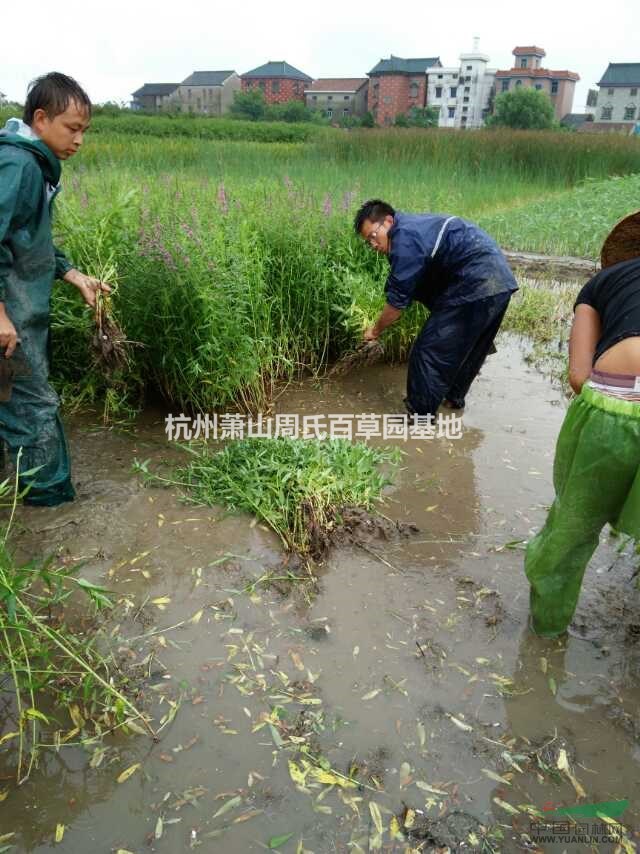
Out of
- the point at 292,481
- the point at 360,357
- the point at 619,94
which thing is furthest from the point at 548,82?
the point at 292,481

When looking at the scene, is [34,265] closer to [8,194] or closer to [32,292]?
[32,292]

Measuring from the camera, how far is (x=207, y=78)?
2800 inches

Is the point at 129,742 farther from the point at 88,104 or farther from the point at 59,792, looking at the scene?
the point at 88,104

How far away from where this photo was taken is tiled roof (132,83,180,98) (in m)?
70.3

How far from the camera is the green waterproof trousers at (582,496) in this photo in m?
1.99

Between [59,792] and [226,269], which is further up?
[226,269]

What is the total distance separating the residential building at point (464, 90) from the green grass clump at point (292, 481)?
7625 centimetres

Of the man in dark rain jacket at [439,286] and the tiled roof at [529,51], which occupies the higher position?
the tiled roof at [529,51]

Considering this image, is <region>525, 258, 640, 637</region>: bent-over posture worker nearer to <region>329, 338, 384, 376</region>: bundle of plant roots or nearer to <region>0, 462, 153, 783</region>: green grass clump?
<region>0, 462, 153, 783</region>: green grass clump

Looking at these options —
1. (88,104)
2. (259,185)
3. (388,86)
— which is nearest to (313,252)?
(259,185)

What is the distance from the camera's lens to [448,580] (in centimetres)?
298

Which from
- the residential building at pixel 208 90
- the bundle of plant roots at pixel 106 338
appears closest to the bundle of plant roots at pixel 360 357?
the bundle of plant roots at pixel 106 338

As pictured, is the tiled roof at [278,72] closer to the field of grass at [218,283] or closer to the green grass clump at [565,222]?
the green grass clump at [565,222]

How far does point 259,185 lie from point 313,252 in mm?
1466
